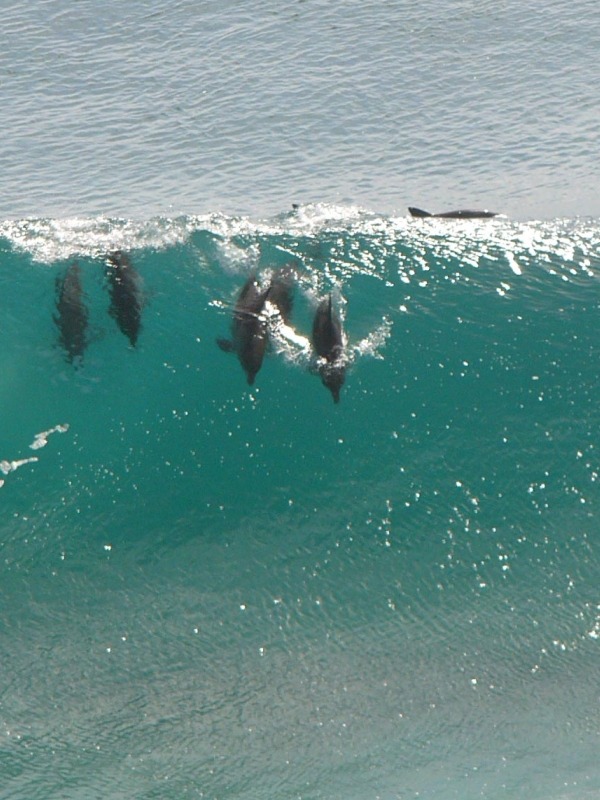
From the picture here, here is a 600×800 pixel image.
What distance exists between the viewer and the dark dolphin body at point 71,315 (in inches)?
358

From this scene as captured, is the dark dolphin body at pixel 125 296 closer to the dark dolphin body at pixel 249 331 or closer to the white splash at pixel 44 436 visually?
the dark dolphin body at pixel 249 331

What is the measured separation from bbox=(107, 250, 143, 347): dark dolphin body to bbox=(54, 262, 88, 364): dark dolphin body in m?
0.26

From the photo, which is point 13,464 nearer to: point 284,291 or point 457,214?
point 284,291

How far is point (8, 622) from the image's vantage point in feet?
24.5

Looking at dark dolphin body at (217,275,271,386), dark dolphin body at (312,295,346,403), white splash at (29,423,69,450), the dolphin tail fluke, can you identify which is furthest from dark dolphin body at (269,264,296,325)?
white splash at (29,423,69,450)

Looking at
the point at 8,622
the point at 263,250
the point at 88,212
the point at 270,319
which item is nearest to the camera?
the point at 8,622

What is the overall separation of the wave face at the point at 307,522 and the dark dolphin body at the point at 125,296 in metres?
0.07

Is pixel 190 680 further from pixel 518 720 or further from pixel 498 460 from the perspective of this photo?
pixel 498 460

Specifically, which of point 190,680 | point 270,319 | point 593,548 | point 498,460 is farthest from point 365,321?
point 190,680

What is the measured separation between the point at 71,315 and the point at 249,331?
159 centimetres

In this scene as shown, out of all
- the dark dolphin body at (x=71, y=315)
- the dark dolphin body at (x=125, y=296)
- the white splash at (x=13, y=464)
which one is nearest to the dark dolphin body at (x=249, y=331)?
the dark dolphin body at (x=125, y=296)

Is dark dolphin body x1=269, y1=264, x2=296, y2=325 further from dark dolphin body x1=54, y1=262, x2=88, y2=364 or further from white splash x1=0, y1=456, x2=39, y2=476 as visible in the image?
white splash x1=0, y1=456, x2=39, y2=476

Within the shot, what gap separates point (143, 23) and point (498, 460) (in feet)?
31.2

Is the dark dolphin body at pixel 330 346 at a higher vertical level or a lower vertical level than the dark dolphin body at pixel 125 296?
lower
